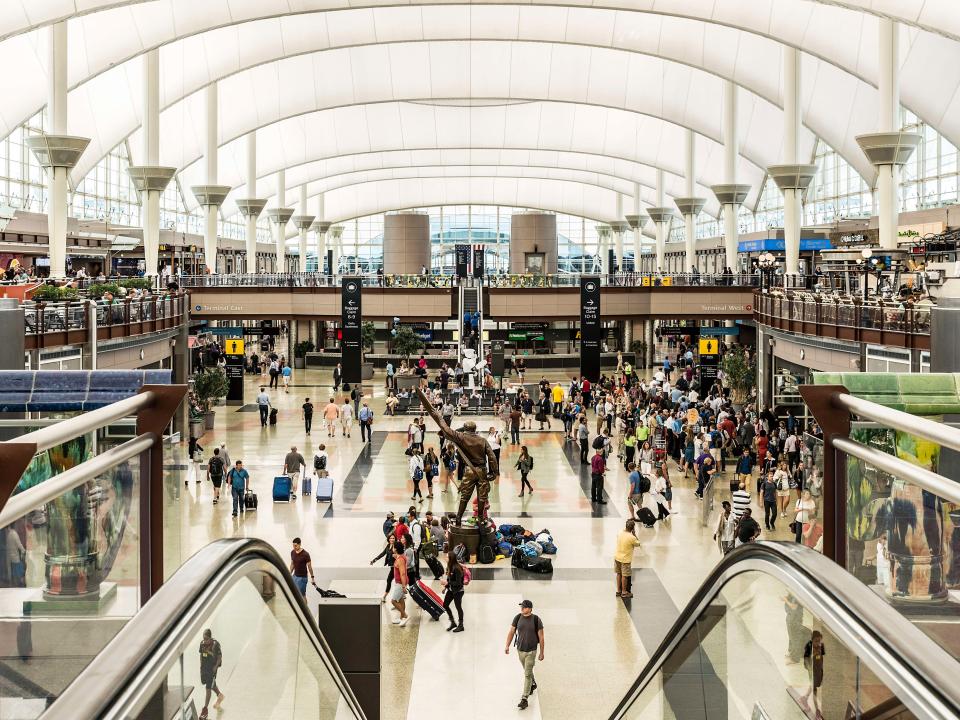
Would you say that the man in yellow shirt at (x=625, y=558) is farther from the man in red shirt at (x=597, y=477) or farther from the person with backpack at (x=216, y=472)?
the person with backpack at (x=216, y=472)

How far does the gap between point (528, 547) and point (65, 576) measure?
46.0 feet

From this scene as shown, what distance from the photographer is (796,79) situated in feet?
127

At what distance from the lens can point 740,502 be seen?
679 inches

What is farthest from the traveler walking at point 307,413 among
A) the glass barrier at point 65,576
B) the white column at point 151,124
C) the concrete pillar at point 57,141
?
the glass barrier at point 65,576

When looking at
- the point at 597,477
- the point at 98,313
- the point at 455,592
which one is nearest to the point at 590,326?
the point at 597,477

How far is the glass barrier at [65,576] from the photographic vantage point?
322 centimetres

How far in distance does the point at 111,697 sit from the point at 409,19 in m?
45.9

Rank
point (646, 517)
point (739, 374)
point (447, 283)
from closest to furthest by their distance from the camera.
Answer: point (646, 517), point (739, 374), point (447, 283)

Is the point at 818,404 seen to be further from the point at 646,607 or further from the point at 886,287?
the point at 886,287

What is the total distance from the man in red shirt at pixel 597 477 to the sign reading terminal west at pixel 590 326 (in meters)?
16.8

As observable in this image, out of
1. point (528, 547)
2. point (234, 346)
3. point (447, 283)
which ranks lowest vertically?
point (528, 547)

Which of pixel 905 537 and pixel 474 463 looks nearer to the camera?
pixel 905 537

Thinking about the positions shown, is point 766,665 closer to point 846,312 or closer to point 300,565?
point 300,565

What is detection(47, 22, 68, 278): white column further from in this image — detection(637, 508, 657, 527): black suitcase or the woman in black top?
the woman in black top
